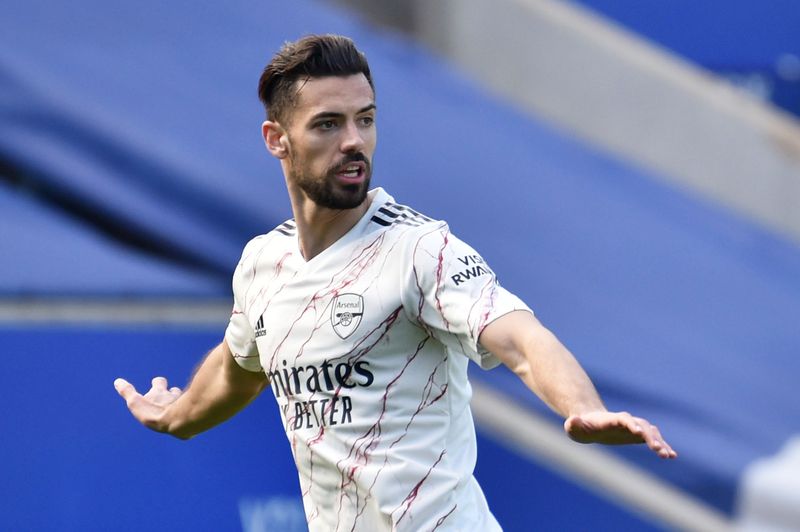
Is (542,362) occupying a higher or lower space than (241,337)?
lower

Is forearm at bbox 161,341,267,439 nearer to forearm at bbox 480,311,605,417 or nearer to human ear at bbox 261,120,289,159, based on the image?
human ear at bbox 261,120,289,159

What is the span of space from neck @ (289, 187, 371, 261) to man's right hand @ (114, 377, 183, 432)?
67 cm

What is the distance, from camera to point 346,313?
2609 millimetres

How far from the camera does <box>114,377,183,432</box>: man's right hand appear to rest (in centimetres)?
321

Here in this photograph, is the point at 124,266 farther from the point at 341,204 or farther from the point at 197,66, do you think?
the point at 341,204

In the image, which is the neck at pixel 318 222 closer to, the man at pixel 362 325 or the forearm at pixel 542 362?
the man at pixel 362 325

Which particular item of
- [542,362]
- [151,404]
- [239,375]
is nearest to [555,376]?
[542,362]

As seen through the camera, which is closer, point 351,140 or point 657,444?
point 657,444

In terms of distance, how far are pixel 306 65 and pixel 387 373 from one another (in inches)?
25.1

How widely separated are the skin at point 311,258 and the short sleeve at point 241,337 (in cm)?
6

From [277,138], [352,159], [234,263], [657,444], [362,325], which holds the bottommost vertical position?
[657,444]

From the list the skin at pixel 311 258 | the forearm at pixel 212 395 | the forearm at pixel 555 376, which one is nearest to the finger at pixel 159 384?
the skin at pixel 311 258

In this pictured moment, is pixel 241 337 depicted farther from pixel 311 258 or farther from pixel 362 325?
pixel 362 325

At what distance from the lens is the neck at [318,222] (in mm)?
2736
